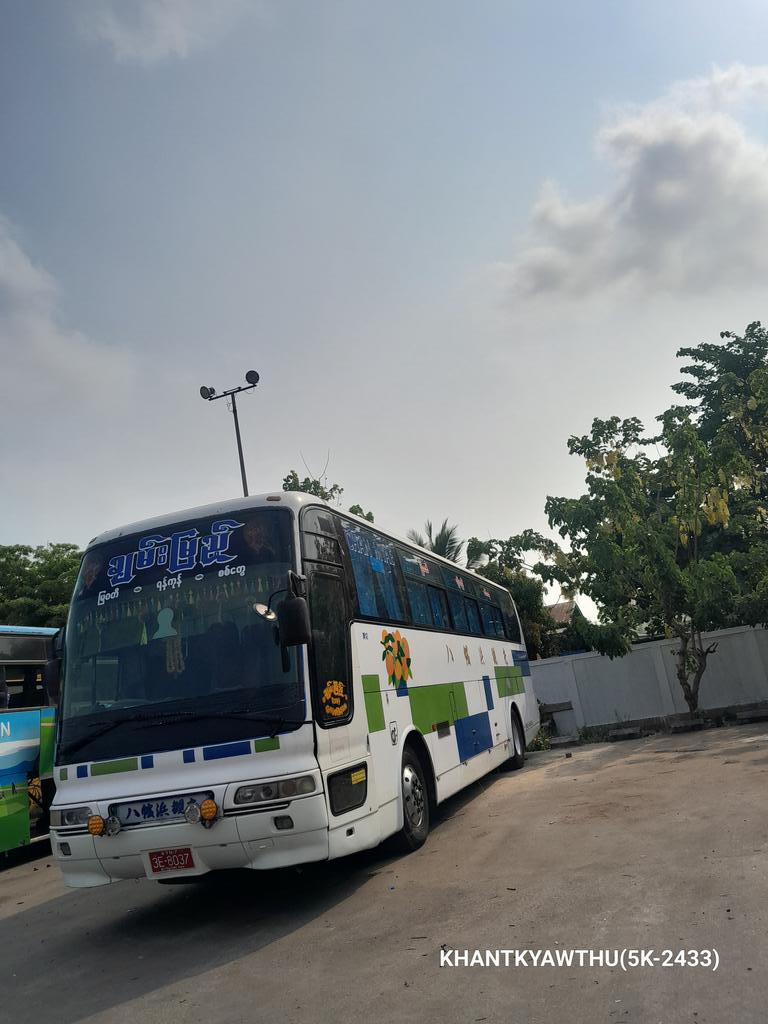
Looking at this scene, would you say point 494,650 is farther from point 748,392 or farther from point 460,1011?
point 748,392

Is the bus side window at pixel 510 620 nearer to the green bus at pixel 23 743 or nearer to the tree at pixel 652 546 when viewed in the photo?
the tree at pixel 652 546

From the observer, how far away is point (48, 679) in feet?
24.1

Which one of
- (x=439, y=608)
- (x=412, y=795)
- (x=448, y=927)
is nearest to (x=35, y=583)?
(x=439, y=608)

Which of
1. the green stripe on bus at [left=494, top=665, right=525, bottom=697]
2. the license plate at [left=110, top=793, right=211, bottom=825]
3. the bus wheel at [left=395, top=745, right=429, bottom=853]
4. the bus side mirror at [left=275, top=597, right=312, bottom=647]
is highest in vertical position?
the bus side mirror at [left=275, top=597, right=312, bottom=647]

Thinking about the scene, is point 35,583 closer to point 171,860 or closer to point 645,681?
point 645,681

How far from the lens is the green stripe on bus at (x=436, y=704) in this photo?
8953mm

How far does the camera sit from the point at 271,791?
6176 mm

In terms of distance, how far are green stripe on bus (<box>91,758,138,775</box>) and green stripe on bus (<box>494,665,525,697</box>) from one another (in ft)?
27.3

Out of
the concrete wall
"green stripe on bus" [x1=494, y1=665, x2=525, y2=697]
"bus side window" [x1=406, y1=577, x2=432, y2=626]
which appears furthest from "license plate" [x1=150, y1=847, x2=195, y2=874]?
the concrete wall

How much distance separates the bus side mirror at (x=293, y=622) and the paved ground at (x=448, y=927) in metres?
2.03

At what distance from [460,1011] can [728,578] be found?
45.7ft

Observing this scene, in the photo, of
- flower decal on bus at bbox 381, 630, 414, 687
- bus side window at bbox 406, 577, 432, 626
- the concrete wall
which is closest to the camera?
flower decal on bus at bbox 381, 630, 414, 687

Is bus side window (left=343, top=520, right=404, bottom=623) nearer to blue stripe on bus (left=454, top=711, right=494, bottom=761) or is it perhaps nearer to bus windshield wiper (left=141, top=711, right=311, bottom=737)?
bus windshield wiper (left=141, top=711, right=311, bottom=737)

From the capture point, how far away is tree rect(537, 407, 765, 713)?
55.9ft
